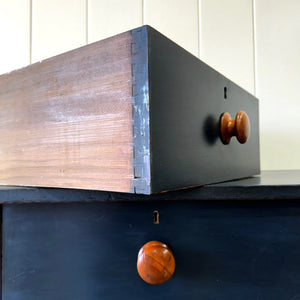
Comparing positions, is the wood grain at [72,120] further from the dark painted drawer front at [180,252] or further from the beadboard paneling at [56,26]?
the beadboard paneling at [56,26]

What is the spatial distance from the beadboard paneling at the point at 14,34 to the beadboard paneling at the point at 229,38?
1.79ft

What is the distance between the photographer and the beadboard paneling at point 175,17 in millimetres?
860

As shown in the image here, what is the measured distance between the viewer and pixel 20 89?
0.41 m

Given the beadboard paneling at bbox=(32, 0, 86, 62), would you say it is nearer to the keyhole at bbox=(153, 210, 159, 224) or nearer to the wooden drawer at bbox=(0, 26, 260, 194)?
the wooden drawer at bbox=(0, 26, 260, 194)

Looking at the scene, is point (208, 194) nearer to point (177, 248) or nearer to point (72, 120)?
point (177, 248)

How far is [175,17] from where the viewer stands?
33.9 inches

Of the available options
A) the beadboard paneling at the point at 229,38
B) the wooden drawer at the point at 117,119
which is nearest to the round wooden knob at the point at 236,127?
the wooden drawer at the point at 117,119

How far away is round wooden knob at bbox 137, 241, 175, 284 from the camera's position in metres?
0.31

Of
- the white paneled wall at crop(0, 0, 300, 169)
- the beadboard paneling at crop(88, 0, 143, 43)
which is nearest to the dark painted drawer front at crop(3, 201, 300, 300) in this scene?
the white paneled wall at crop(0, 0, 300, 169)

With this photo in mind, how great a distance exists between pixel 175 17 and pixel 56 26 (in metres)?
0.37

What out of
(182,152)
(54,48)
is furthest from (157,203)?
(54,48)

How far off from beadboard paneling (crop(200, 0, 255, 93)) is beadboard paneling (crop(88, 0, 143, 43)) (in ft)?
0.67

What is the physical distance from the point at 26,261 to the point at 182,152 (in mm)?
245

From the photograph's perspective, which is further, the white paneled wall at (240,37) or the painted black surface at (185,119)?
the white paneled wall at (240,37)
